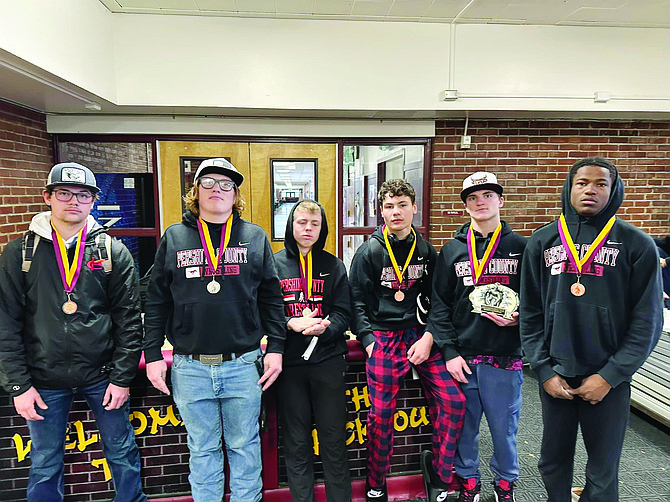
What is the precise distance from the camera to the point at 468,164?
415 centimetres

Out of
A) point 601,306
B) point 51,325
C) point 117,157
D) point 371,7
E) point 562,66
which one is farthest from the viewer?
point 117,157

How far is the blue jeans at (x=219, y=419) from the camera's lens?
181cm

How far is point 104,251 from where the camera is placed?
6.14 ft

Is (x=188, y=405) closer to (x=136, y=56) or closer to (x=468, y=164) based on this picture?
(x=136, y=56)

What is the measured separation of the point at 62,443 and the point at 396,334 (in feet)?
5.64

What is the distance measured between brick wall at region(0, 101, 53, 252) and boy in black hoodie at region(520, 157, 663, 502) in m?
3.78

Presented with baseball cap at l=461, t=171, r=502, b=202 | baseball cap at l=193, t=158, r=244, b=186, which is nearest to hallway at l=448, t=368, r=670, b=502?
baseball cap at l=461, t=171, r=502, b=202

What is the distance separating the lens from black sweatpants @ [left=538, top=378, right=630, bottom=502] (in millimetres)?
1710

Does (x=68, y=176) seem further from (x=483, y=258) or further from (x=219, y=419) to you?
(x=483, y=258)

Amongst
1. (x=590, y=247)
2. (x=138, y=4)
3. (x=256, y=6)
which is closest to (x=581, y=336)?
(x=590, y=247)

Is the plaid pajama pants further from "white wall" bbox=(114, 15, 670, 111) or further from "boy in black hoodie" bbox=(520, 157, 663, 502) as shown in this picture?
"white wall" bbox=(114, 15, 670, 111)

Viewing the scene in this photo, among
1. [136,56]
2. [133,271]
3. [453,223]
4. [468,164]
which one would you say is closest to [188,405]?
[133,271]

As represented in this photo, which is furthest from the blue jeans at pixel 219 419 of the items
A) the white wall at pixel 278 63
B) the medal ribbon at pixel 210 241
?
the white wall at pixel 278 63

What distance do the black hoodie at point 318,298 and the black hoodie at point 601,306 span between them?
2.97ft
